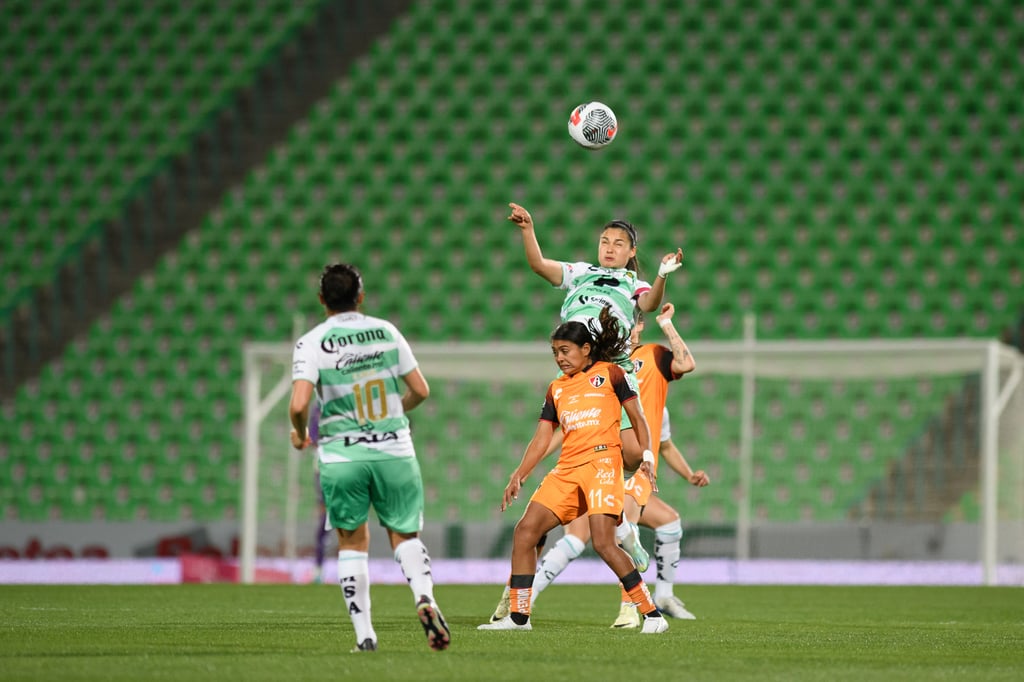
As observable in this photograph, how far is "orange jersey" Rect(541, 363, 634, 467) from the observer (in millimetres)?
5742

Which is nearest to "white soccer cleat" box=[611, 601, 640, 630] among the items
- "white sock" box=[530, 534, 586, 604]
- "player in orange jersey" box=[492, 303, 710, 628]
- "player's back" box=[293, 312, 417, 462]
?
"player in orange jersey" box=[492, 303, 710, 628]

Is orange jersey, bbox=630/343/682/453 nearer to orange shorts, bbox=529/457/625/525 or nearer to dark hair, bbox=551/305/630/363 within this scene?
dark hair, bbox=551/305/630/363

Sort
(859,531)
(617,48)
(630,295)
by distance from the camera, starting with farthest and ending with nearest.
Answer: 1. (617,48)
2. (859,531)
3. (630,295)

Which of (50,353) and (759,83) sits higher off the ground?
(759,83)

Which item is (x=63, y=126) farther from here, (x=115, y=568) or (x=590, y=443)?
(x=590, y=443)

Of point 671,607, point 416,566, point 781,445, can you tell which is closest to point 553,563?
point 671,607

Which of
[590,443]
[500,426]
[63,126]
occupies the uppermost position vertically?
[63,126]

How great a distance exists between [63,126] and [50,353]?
126 inches

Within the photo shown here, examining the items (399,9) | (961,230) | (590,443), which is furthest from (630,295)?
(399,9)

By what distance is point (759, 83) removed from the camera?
17047 millimetres

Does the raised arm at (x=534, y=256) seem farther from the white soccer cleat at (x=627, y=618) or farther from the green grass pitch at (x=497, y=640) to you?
the green grass pitch at (x=497, y=640)

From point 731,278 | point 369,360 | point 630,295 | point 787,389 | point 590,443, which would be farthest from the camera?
point 731,278

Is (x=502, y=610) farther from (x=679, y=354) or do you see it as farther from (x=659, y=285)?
(x=659, y=285)

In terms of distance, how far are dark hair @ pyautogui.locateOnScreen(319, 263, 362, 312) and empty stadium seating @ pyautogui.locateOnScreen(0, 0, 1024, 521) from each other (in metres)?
10.3
